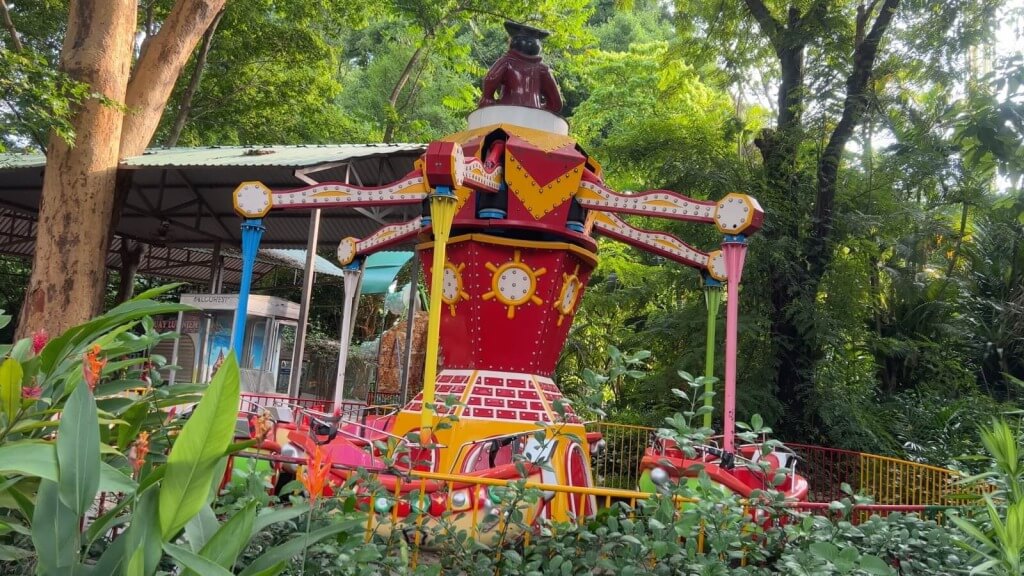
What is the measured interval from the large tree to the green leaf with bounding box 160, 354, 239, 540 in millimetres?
8952

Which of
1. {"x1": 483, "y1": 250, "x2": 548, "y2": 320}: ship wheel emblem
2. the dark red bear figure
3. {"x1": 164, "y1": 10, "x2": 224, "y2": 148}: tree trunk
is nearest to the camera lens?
{"x1": 483, "y1": 250, "x2": 548, "y2": 320}: ship wheel emblem

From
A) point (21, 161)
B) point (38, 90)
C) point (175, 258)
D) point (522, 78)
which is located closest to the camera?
point (522, 78)

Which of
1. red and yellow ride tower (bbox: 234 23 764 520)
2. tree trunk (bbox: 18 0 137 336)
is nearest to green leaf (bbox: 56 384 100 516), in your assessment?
red and yellow ride tower (bbox: 234 23 764 520)

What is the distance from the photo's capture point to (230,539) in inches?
64.0

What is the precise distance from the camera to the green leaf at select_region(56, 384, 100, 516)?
5.24 feet

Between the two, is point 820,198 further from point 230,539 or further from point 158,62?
point 230,539

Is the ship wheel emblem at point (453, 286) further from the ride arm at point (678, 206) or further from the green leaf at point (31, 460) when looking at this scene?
the green leaf at point (31, 460)

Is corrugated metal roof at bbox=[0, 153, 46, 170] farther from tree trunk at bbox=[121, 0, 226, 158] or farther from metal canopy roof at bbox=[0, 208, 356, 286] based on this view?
tree trunk at bbox=[121, 0, 226, 158]

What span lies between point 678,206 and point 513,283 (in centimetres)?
133

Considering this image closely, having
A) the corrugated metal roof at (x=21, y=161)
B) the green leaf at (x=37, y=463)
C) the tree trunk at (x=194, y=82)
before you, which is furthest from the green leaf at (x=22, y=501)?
the tree trunk at (x=194, y=82)

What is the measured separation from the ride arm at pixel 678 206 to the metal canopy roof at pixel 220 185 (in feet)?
14.1

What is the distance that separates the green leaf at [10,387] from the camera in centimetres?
200

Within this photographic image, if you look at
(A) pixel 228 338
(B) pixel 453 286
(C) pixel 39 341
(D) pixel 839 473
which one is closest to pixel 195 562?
(C) pixel 39 341

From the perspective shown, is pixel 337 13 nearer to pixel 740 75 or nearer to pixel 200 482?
pixel 740 75
